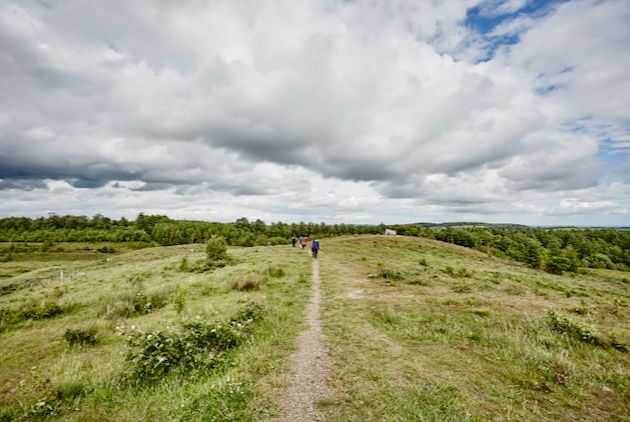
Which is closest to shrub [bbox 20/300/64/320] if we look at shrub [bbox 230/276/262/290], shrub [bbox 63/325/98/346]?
shrub [bbox 63/325/98/346]

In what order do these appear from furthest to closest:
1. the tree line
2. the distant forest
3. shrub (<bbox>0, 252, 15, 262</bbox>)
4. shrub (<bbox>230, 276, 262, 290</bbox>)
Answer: the distant forest, the tree line, shrub (<bbox>0, 252, 15, 262</bbox>), shrub (<bbox>230, 276, 262, 290</bbox>)

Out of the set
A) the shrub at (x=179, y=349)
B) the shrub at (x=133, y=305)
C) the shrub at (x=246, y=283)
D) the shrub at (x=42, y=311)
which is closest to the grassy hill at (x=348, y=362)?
the shrub at (x=179, y=349)

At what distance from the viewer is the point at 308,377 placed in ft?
21.5

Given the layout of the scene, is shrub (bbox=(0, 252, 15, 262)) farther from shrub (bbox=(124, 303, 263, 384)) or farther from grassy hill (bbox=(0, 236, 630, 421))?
shrub (bbox=(124, 303, 263, 384))

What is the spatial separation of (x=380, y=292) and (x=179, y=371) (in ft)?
37.1

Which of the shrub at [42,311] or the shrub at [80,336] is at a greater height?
the shrub at [80,336]

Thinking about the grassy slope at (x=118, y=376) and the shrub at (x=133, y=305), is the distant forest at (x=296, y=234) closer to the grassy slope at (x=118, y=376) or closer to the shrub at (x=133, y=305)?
the shrub at (x=133, y=305)

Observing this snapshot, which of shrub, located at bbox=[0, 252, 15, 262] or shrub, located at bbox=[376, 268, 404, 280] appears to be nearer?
shrub, located at bbox=[376, 268, 404, 280]

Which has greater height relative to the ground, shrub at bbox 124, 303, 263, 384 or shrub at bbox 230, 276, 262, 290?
shrub at bbox 124, 303, 263, 384

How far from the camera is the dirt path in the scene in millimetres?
5277

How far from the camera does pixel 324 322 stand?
35.3 ft

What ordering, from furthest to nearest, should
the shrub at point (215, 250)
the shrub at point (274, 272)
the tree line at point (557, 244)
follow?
the tree line at point (557, 244) → the shrub at point (215, 250) → the shrub at point (274, 272)

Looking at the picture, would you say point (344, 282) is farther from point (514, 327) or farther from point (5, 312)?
point (5, 312)

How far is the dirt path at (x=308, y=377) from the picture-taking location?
5.28m
